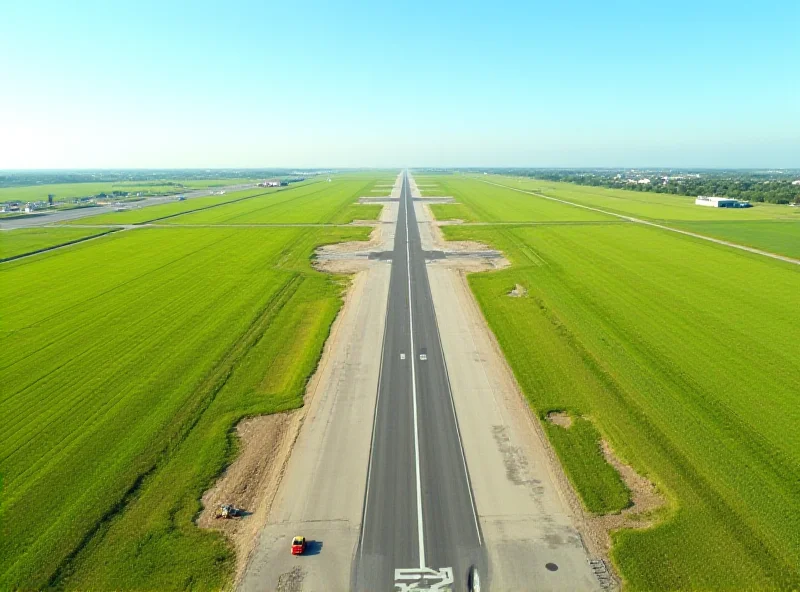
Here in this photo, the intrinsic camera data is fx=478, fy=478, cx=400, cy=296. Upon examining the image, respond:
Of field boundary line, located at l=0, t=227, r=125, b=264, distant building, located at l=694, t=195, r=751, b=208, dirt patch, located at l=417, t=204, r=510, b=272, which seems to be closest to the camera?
dirt patch, located at l=417, t=204, r=510, b=272

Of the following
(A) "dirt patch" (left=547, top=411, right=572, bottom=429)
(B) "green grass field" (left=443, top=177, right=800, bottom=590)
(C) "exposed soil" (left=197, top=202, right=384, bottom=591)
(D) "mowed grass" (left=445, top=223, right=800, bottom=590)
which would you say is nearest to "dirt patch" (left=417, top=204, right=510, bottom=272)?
(B) "green grass field" (left=443, top=177, right=800, bottom=590)

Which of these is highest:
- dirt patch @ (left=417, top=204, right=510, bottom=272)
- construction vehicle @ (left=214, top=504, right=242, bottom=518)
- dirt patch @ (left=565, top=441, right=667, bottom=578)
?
dirt patch @ (left=417, top=204, right=510, bottom=272)

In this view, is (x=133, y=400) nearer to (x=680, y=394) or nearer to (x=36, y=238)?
(x=680, y=394)

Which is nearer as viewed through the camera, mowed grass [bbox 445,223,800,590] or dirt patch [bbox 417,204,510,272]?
mowed grass [bbox 445,223,800,590]

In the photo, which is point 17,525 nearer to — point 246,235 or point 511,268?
point 511,268

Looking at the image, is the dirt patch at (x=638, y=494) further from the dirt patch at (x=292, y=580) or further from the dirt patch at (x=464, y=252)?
the dirt patch at (x=464, y=252)

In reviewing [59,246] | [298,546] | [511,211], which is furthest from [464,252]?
[59,246]

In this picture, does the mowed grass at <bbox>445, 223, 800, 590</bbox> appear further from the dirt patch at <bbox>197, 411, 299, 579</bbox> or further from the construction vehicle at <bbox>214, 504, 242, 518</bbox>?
the construction vehicle at <bbox>214, 504, 242, 518</bbox>
